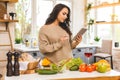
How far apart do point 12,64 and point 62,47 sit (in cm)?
69

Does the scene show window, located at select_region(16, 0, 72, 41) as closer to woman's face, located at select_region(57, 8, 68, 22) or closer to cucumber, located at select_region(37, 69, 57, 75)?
woman's face, located at select_region(57, 8, 68, 22)

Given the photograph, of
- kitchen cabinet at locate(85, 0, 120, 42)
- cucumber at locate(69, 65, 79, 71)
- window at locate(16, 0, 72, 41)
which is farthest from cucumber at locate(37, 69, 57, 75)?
kitchen cabinet at locate(85, 0, 120, 42)

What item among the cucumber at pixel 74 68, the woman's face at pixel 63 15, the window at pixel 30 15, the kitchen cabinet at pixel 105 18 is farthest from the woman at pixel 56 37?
the kitchen cabinet at pixel 105 18

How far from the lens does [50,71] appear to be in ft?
6.99

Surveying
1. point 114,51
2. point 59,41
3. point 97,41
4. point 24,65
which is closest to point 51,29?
point 59,41

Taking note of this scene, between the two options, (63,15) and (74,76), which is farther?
(63,15)

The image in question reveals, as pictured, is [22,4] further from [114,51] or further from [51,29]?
[51,29]

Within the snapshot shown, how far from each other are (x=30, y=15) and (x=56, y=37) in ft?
12.4

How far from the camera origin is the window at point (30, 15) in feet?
20.0

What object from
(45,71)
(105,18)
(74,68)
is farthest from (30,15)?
(45,71)

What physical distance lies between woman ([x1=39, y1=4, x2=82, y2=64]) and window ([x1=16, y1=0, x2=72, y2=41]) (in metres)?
3.38

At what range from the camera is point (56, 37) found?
8.54 ft

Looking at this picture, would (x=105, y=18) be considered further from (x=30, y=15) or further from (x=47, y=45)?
(x=47, y=45)

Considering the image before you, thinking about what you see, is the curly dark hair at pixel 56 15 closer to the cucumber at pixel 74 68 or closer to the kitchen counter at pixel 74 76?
the cucumber at pixel 74 68
